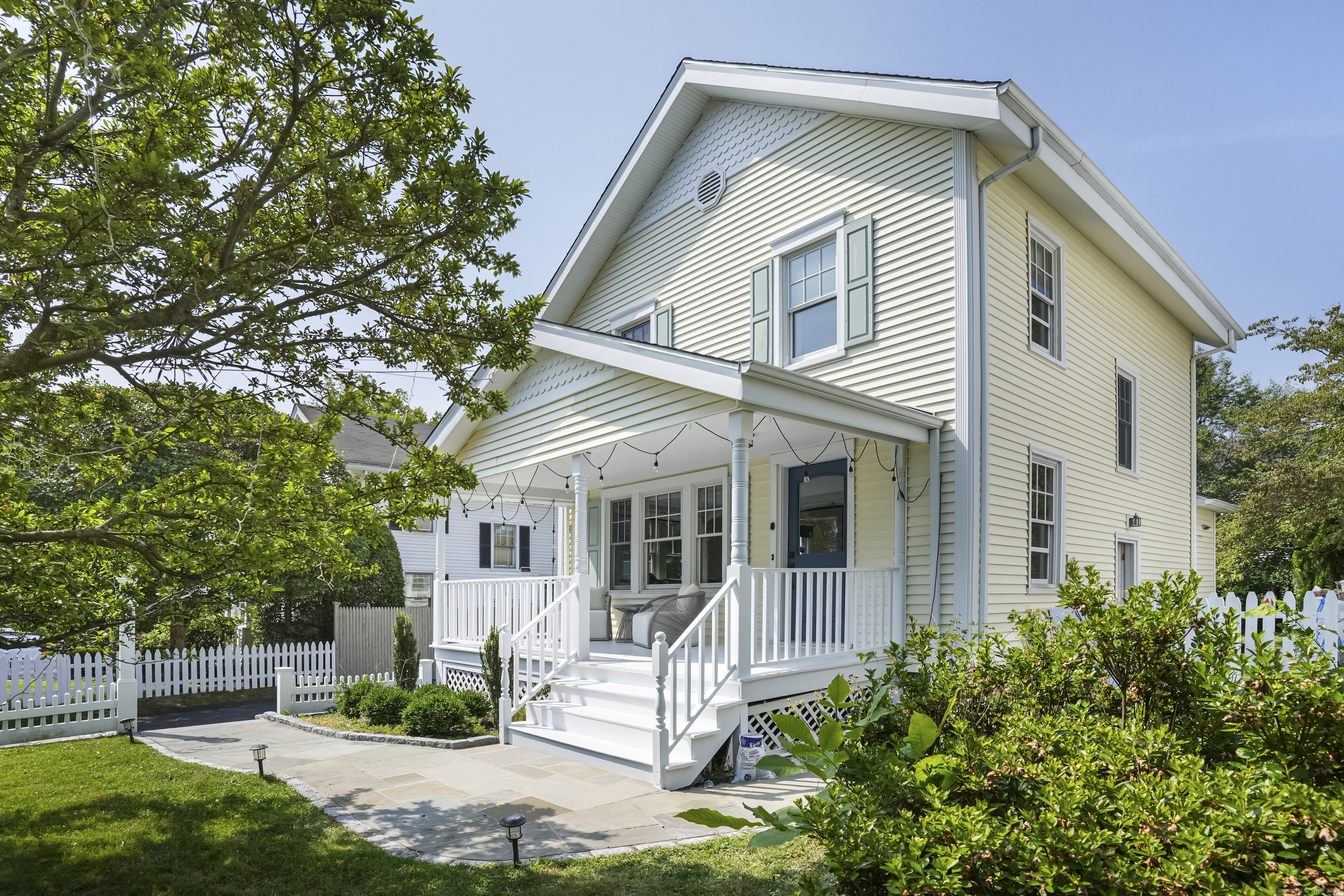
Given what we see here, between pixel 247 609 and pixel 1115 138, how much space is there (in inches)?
903

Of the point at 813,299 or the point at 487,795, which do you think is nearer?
the point at 487,795

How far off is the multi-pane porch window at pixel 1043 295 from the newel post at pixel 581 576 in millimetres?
5623

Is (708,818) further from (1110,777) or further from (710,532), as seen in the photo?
(710,532)

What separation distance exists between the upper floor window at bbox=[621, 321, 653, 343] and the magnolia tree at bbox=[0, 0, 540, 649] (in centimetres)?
648

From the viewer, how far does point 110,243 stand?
3.83 meters

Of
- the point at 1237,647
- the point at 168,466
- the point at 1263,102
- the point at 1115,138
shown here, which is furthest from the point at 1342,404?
the point at 168,466

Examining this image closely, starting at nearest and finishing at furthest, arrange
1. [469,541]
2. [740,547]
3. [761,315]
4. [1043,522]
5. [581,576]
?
[740,547]
[581,576]
[1043,522]
[761,315]
[469,541]

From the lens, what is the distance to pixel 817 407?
7434 millimetres

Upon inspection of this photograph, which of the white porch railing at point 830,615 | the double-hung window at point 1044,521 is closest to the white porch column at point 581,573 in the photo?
the white porch railing at point 830,615

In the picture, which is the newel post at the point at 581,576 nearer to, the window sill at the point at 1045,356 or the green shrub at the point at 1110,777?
the window sill at the point at 1045,356

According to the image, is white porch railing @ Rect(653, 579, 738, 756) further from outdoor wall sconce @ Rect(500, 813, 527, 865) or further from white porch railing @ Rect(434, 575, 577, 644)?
white porch railing @ Rect(434, 575, 577, 644)

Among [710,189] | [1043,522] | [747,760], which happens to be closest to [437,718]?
[747,760]

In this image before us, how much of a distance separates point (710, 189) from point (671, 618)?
6.03 meters

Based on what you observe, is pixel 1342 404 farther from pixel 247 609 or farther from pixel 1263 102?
pixel 247 609
